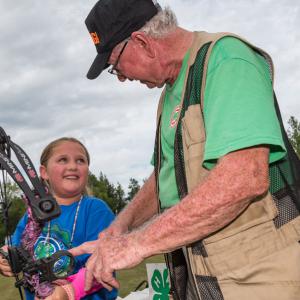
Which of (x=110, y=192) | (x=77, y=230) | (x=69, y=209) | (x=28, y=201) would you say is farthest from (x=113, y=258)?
(x=110, y=192)

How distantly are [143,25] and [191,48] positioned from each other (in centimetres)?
37

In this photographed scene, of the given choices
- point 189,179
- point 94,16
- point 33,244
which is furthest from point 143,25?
point 33,244

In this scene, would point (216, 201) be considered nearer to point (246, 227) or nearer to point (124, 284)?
point (246, 227)

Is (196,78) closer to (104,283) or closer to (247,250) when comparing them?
(247,250)

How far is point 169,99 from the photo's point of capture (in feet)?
9.02

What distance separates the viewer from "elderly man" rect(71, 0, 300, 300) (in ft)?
6.14

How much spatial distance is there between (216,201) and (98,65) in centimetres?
137

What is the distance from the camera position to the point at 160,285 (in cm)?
515

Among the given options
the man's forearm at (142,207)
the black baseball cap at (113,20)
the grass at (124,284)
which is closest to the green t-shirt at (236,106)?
the black baseball cap at (113,20)

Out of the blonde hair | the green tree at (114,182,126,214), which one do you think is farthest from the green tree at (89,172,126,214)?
the blonde hair

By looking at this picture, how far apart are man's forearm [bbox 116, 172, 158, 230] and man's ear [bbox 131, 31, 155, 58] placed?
1036 millimetres

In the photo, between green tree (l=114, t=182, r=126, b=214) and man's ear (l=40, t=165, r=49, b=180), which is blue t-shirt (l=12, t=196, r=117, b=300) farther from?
green tree (l=114, t=182, r=126, b=214)

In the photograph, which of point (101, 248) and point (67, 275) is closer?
point (101, 248)

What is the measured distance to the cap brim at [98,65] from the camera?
2.78 m
